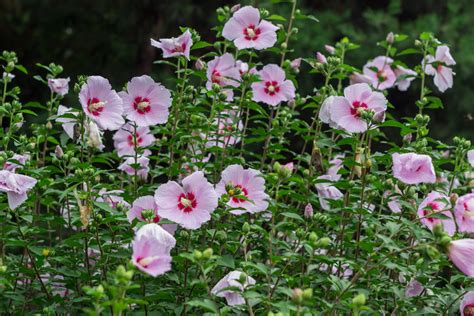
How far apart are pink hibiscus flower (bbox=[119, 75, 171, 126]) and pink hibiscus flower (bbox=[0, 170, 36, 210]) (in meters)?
0.33

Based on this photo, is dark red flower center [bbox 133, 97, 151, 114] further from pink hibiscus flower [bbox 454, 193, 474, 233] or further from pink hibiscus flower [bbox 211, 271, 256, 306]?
pink hibiscus flower [bbox 454, 193, 474, 233]

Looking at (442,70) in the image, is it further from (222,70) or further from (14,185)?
(14,185)

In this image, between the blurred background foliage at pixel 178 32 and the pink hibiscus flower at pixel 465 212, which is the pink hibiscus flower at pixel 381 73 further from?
the blurred background foliage at pixel 178 32

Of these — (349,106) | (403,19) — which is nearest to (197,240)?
(349,106)

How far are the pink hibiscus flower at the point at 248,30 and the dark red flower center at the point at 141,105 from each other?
41 centimetres

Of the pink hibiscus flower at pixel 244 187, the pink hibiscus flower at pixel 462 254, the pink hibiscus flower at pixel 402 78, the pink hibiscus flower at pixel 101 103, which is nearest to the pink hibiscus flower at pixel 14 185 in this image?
the pink hibiscus flower at pixel 101 103

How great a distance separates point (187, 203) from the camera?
1.89m

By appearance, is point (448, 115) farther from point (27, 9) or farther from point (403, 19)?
point (27, 9)

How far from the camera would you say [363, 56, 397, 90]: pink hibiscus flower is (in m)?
2.92

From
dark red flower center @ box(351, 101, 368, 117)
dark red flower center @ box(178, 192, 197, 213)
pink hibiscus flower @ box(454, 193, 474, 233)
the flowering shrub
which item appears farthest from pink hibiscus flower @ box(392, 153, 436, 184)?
dark red flower center @ box(178, 192, 197, 213)

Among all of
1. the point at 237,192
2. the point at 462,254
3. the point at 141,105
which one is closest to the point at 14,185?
the point at 141,105

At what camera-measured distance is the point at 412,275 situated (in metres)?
1.95

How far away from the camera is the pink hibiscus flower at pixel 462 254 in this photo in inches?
63.9

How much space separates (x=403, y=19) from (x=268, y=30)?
5231mm
